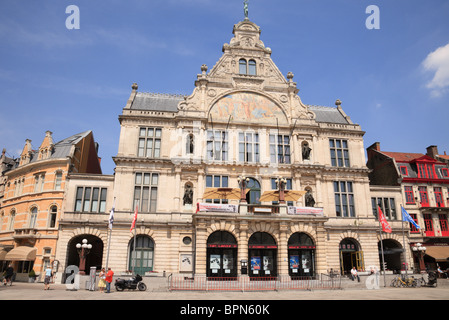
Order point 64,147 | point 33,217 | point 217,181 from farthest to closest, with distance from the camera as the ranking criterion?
point 64,147
point 33,217
point 217,181

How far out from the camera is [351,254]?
3759 cm

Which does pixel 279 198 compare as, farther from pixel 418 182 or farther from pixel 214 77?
pixel 418 182

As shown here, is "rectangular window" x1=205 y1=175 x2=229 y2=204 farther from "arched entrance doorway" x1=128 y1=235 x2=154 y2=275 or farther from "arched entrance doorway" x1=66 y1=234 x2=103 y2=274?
"arched entrance doorway" x1=66 y1=234 x2=103 y2=274

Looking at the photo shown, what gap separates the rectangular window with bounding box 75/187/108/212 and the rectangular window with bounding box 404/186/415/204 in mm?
36234

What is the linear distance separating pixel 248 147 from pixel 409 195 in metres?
21.7

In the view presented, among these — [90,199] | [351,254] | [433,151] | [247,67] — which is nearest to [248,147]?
[247,67]

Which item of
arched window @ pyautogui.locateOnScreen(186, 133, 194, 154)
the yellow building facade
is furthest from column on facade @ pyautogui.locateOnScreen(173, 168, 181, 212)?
the yellow building facade

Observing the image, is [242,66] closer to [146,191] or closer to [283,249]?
[146,191]

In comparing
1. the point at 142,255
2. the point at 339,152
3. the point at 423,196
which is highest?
the point at 339,152

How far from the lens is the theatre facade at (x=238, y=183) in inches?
1251

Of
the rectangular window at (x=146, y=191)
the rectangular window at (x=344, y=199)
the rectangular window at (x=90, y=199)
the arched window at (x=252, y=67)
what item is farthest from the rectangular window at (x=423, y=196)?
the rectangular window at (x=90, y=199)

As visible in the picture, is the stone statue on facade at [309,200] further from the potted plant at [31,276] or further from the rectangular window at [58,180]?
the potted plant at [31,276]

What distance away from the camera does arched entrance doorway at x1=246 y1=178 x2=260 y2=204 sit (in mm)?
35969

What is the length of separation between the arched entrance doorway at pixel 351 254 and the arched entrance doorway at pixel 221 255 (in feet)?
42.6
